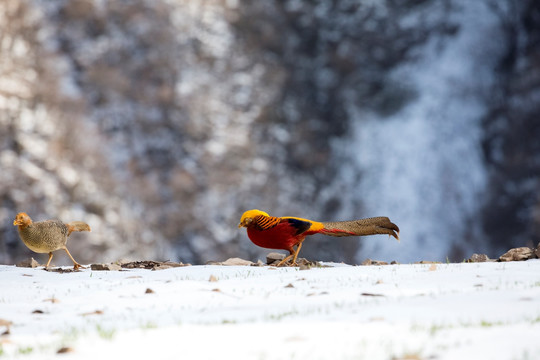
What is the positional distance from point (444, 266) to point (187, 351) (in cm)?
343

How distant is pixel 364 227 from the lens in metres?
6.64

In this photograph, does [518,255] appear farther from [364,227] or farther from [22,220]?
[22,220]

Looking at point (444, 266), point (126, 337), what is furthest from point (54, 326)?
point (444, 266)

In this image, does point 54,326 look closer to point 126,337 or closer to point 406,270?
point 126,337

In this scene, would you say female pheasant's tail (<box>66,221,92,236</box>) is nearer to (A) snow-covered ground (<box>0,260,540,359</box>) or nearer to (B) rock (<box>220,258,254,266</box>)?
(A) snow-covered ground (<box>0,260,540,359</box>)

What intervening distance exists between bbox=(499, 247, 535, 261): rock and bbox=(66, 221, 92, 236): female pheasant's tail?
4.65 m

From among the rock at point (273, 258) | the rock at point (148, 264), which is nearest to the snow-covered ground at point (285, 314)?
the rock at point (148, 264)

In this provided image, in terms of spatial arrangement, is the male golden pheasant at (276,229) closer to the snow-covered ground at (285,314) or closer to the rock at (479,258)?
the snow-covered ground at (285,314)

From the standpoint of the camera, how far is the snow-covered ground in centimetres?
278

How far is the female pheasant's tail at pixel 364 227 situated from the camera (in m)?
6.62

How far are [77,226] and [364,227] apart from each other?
3306 millimetres

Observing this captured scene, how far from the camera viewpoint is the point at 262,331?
10.1 feet

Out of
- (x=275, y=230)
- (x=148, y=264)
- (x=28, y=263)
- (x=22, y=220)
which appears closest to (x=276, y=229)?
(x=275, y=230)

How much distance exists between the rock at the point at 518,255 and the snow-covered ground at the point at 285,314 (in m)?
0.57
